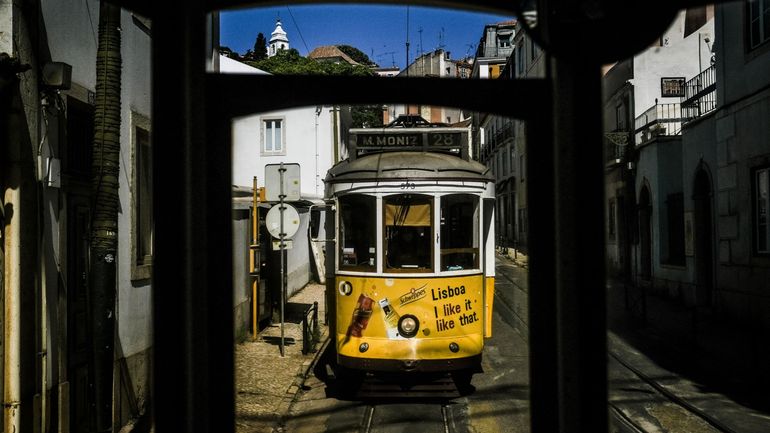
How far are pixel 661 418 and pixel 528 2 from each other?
6187 mm

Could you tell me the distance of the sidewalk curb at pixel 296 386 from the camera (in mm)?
7450

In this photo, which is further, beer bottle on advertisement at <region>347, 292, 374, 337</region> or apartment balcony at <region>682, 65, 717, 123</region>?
apartment balcony at <region>682, 65, 717, 123</region>

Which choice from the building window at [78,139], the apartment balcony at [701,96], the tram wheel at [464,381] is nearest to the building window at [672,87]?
the apartment balcony at [701,96]

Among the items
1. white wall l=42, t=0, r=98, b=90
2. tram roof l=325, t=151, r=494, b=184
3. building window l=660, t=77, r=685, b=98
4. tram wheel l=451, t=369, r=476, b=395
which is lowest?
tram wheel l=451, t=369, r=476, b=395

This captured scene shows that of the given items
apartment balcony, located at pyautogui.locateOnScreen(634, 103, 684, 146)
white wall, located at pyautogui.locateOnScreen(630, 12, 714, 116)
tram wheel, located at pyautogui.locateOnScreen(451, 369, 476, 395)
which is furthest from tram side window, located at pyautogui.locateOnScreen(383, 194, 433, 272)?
white wall, located at pyautogui.locateOnScreen(630, 12, 714, 116)

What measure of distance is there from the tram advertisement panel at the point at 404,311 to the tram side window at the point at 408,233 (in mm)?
207

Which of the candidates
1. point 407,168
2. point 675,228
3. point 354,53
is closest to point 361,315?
point 407,168

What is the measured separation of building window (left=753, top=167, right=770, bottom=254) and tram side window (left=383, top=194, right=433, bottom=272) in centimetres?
837

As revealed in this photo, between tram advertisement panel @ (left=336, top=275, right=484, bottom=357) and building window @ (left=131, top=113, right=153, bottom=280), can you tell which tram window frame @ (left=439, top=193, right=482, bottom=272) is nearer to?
tram advertisement panel @ (left=336, top=275, right=484, bottom=357)

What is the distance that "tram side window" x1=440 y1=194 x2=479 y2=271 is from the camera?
780 cm

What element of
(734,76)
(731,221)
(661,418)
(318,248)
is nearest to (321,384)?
(661,418)

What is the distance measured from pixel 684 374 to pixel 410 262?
4526 millimetres

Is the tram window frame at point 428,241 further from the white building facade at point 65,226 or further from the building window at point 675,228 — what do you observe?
the building window at point 675,228

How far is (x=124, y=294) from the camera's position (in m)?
7.14
